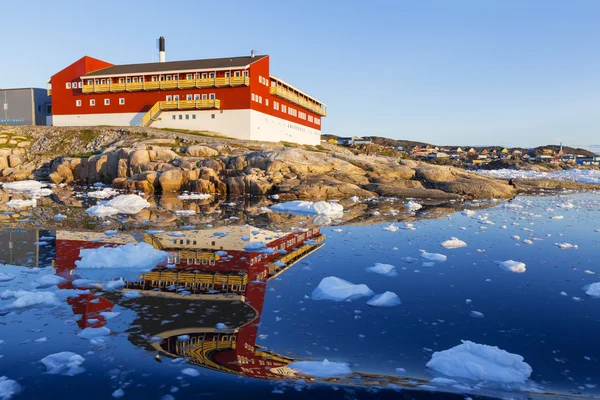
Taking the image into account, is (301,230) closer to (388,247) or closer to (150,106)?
(388,247)

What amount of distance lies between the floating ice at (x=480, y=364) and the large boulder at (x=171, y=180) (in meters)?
23.1

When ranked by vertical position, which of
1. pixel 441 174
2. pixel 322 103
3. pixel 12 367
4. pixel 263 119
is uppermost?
pixel 322 103

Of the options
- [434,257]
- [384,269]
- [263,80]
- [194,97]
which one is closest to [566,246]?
[434,257]

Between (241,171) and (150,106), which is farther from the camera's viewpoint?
(150,106)

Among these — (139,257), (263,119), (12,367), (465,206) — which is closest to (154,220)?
(139,257)

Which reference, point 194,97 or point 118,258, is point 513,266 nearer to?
point 118,258

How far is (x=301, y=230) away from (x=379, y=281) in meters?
5.46

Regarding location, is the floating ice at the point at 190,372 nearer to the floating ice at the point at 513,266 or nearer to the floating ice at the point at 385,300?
the floating ice at the point at 385,300

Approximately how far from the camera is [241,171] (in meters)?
26.5

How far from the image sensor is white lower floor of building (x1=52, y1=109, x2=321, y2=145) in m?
42.0

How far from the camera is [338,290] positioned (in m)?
6.74

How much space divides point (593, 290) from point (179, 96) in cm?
4263

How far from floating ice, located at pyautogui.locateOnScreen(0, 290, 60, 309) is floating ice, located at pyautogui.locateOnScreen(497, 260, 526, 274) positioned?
8298 millimetres

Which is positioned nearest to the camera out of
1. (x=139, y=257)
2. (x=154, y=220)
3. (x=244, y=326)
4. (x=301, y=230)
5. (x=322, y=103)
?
(x=244, y=326)
